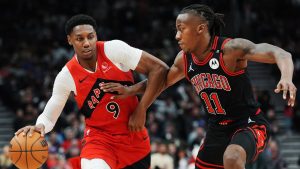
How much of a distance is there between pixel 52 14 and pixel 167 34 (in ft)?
13.6

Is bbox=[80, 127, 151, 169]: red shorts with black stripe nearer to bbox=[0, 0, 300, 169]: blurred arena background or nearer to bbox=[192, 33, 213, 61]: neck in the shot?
bbox=[192, 33, 213, 61]: neck

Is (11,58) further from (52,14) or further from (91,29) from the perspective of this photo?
(91,29)

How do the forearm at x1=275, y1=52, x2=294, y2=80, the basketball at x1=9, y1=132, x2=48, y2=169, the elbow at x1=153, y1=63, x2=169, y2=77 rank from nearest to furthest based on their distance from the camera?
the forearm at x1=275, y1=52, x2=294, y2=80 < the basketball at x1=9, y1=132, x2=48, y2=169 < the elbow at x1=153, y1=63, x2=169, y2=77

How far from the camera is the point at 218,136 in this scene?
635cm

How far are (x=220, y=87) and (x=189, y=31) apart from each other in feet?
2.06

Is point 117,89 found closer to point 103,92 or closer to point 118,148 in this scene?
point 103,92

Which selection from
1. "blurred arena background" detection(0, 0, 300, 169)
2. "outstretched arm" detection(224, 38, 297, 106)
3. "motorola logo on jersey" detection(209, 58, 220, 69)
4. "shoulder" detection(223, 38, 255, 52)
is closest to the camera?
"outstretched arm" detection(224, 38, 297, 106)

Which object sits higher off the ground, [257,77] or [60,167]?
[257,77]

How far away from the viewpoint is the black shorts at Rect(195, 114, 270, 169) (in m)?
5.96

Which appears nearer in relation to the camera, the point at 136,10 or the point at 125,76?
the point at 125,76

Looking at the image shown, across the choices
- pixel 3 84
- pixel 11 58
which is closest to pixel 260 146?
pixel 3 84

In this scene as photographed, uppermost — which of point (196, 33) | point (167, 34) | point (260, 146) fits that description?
point (167, 34)

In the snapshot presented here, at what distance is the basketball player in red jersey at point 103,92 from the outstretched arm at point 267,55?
3.61 feet

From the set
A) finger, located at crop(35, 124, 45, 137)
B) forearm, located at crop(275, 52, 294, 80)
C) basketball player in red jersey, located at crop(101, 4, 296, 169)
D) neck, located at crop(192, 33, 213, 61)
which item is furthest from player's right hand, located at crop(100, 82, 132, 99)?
forearm, located at crop(275, 52, 294, 80)
